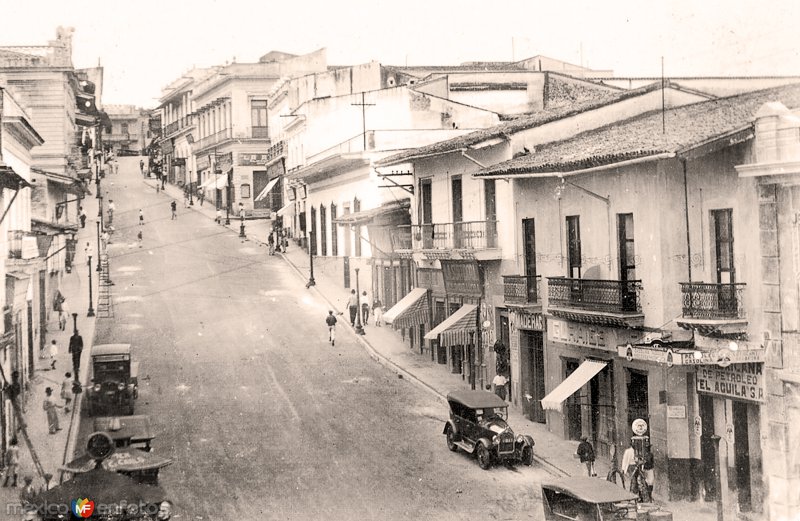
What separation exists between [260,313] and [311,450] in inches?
635

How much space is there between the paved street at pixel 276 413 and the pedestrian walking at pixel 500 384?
1.69 m

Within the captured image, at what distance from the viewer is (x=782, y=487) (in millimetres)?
18281

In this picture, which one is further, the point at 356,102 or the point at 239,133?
the point at 239,133

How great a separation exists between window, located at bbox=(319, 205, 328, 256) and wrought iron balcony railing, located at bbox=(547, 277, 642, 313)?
2619 centimetres

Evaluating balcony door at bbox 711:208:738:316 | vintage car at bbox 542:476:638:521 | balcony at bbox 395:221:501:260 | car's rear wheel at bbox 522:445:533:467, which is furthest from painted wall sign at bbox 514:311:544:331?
vintage car at bbox 542:476:638:521

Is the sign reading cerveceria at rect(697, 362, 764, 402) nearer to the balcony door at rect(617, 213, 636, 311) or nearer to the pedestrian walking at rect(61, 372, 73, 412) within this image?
the balcony door at rect(617, 213, 636, 311)

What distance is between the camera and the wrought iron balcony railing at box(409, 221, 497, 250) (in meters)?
28.9

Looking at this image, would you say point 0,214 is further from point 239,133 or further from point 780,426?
point 239,133

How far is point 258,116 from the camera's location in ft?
223

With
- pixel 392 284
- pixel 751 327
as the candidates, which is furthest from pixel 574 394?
pixel 392 284

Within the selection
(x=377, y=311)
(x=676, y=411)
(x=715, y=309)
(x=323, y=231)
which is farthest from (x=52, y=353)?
(x=715, y=309)

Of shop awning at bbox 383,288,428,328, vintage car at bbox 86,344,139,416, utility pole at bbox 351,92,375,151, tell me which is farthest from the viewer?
utility pole at bbox 351,92,375,151

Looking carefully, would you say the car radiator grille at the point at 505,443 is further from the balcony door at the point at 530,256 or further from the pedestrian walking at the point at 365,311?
the pedestrian walking at the point at 365,311

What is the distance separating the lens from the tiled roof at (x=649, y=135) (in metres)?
19.6
